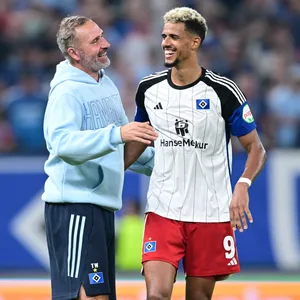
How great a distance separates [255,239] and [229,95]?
4.44 metres

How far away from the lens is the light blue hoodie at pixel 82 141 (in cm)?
560

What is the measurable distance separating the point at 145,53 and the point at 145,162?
551cm

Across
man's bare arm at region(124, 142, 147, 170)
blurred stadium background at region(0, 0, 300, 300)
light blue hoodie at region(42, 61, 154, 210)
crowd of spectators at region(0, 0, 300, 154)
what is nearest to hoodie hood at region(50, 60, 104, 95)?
light blue hoodie at region(42, 61, 154, 210)

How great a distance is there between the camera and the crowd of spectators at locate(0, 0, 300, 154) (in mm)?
10969

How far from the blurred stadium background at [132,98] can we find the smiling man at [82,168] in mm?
3088

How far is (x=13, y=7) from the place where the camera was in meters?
12.8

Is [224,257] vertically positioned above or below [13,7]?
below

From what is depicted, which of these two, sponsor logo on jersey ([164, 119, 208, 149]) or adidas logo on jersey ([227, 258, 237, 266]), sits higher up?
sponsor logo on jersey ([164, 119, 208, 149])

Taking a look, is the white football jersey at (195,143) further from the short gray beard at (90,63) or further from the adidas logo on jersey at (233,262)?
the short gray beard at (90,63)

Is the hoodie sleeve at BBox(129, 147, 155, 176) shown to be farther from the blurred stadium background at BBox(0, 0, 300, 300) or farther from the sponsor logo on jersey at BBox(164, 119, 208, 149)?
the blurred stadium background at BBox(0, 0, 300, 300)

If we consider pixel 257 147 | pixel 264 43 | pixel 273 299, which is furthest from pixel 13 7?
pixel 257 147

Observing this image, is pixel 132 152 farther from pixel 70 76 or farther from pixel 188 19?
pixel 188 19

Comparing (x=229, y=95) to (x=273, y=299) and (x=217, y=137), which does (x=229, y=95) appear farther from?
(x=273, y=299)

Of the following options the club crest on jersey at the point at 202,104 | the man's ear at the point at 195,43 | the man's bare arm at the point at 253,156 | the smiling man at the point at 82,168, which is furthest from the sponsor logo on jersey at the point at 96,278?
the man's ear at the point at 195,43
